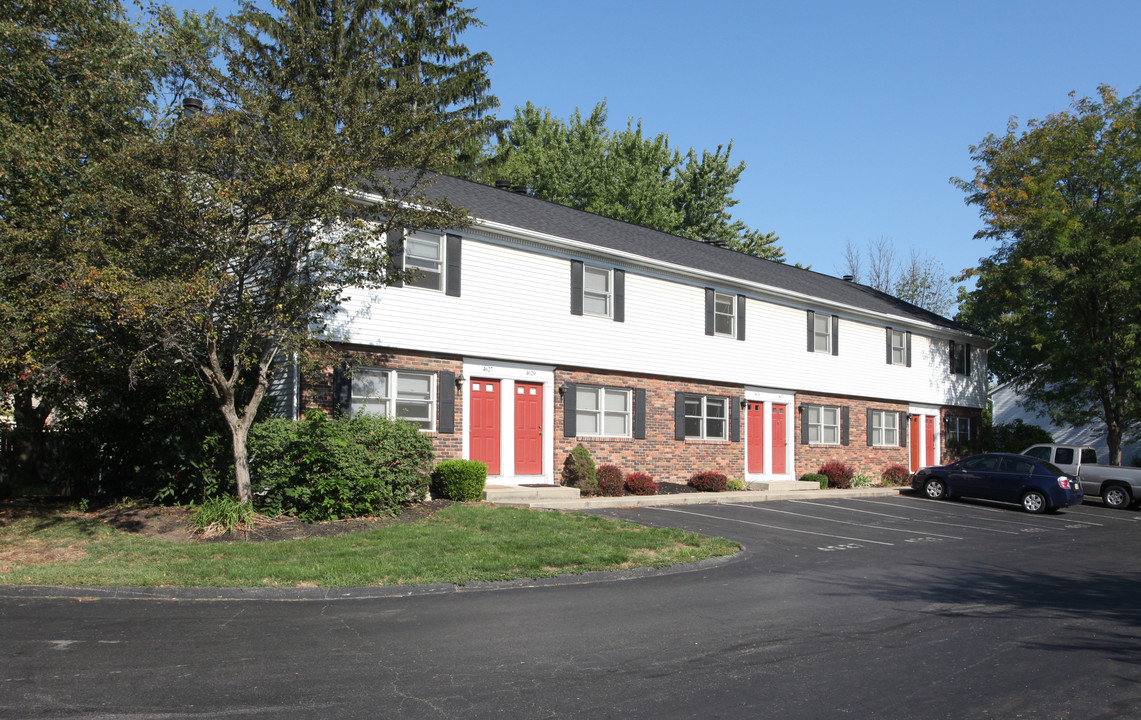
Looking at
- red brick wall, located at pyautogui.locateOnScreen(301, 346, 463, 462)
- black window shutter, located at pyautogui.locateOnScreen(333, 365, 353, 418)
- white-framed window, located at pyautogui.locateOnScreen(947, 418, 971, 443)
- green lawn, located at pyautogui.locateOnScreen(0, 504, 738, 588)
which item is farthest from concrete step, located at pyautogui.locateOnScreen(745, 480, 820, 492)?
black window shutter, located at pyautogui.locateOnScreen(333, 365, 353, 418)

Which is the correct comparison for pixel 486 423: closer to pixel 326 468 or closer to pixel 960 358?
pixel 326 468

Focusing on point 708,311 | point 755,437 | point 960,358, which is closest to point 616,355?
point 708,311

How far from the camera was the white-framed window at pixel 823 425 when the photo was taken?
27.9 metres

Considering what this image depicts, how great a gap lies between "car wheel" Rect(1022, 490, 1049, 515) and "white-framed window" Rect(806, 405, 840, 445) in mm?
6670

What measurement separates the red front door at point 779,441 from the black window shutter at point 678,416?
171 inches

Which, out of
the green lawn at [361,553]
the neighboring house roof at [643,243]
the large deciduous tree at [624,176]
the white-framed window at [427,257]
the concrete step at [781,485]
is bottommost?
the concrete step at [781,485]

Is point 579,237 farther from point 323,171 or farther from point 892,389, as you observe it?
point 892,389

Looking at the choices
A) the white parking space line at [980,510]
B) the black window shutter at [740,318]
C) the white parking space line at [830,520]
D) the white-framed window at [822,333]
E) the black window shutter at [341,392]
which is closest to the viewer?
the black window shutter at [341,392]

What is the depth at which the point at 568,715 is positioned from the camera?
18.2ft

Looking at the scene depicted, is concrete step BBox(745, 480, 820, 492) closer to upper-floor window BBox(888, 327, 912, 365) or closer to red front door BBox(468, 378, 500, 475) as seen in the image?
upper-floor window BBox(888, 327, 912, 365)

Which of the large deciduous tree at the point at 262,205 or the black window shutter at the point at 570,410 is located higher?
the large deciduous tree at the point at 262,205

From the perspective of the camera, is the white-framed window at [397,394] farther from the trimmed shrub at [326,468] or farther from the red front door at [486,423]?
the trimmed shrub at [326,468]

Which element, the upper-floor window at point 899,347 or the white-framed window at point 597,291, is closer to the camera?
the white-framed window at point 597,291

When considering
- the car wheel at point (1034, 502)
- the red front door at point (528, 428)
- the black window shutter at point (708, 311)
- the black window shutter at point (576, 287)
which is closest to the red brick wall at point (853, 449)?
the black window shutter at point (708, 311)
